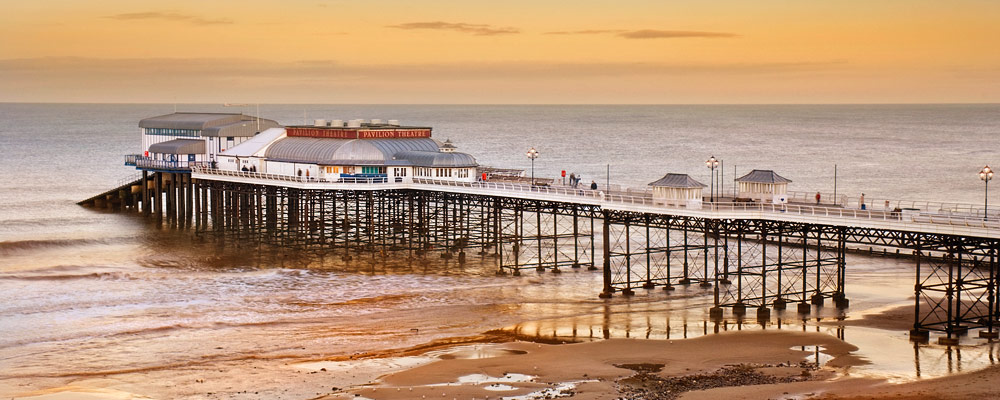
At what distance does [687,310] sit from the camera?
54.8 m

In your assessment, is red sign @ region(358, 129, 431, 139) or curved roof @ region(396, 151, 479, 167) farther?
red sign @ region(358, 129, 431, 139)

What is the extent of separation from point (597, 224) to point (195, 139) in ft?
101

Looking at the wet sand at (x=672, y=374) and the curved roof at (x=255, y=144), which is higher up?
the curved roof at (x=255, y=144)

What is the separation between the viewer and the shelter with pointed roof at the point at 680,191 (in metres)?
54.6

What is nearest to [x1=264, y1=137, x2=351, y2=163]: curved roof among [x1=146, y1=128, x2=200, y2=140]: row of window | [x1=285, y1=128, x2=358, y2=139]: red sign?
[x1=285, y1=128, x2=358, y2=139]: red sign

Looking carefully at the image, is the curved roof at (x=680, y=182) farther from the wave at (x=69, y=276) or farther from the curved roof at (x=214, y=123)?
the curved roof at (x=214, y=123)

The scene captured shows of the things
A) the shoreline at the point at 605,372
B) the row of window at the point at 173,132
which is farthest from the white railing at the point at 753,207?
the row of window at the point at 173,132

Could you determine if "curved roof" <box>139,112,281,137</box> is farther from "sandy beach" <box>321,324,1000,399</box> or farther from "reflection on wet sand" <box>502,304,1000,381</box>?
"sandy beach" <box>321,324,1000,399</box>

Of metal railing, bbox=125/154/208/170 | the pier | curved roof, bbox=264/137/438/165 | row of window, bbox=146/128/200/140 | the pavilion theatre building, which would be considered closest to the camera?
the pier

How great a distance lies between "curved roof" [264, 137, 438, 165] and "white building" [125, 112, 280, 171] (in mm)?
9208

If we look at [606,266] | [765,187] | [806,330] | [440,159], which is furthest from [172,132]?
[806,330]

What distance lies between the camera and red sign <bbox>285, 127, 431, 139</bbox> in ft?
258

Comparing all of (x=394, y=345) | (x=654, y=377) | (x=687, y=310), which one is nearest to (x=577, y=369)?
(x=654, y=377)

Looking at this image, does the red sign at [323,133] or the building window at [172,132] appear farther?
the building window at [172,132]
